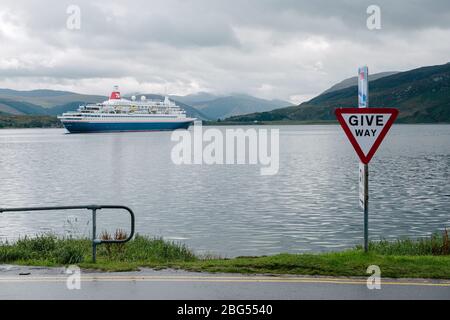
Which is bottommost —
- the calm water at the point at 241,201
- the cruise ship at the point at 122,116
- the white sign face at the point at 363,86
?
the calm water at the point at 241,201

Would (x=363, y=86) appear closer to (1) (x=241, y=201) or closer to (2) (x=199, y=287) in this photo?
(2) (x=199, y=287)

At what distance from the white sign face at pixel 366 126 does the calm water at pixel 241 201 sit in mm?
9317

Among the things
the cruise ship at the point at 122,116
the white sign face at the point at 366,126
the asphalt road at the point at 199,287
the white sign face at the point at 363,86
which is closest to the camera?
the asphalt road at the point at 199,287

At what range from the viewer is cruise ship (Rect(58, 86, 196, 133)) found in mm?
173250

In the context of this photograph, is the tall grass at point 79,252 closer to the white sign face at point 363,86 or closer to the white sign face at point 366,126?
the white sign face at point 366,126

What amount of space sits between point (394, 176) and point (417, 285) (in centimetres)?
4097

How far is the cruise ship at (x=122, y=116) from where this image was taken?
17325 cm

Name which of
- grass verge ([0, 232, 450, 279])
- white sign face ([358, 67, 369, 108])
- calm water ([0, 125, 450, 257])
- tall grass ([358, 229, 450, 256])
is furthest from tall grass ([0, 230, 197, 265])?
white sign face ([358, 67, 369, 108])

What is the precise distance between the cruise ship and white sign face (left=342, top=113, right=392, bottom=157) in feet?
544

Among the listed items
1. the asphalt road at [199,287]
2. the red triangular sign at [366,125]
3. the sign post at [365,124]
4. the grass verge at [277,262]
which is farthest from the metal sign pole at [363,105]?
the asphalt road at [199,287]

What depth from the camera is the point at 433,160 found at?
6506 centimetres

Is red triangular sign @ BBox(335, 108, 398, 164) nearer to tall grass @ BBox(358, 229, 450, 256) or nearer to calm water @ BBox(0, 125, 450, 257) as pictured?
tall grass @ BBox(358, 229, 450, 256)
